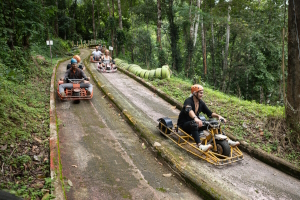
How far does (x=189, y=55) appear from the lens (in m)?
22.0

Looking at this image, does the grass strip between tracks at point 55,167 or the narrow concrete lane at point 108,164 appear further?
the narrow concrete lane at point 108,164

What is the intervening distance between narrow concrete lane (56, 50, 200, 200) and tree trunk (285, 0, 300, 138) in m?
3.91

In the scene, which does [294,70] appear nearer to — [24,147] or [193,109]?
[193,109]

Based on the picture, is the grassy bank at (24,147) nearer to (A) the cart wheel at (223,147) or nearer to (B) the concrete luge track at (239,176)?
(B) the concrete luge track at (239,176)

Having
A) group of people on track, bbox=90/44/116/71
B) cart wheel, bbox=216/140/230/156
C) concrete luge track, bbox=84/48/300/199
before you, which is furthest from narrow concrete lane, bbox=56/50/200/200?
group of people on track, bbox=90/44/116/71

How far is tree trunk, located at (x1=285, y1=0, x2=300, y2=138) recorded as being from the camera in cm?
583

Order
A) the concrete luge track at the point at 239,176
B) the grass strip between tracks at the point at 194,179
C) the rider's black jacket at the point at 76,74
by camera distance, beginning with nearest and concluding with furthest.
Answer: the grass strip between tracks at the point at 194,179
the concrete luge track at the point at 239,176
the rider's black jacket at the point at 76,74

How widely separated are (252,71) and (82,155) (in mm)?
17762

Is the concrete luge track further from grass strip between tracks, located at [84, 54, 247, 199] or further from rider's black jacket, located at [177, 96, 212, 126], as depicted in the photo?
rider's black jacket, located at [177, 96, 212, 126]

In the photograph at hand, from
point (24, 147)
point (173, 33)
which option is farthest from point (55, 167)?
point (173, 33)

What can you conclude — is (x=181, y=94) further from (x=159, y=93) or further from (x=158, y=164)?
(x=158, y=164)

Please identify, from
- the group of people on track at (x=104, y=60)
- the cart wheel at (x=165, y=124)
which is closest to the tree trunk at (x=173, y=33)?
the group of people on track at (x=104, y=60)

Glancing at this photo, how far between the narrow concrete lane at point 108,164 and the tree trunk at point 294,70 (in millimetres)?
3905

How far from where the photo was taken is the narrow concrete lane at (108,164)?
4.04 metres
